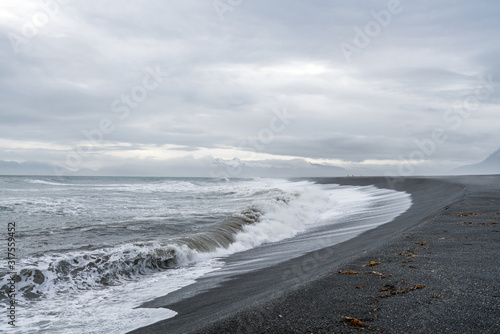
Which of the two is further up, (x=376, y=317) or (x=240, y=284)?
(x=376, y=317)

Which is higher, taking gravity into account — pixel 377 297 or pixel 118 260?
pixel 377 297

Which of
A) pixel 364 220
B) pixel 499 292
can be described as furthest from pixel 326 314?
pixel 364 220

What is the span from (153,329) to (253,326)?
1.60m

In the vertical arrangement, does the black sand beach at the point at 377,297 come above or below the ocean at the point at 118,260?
above

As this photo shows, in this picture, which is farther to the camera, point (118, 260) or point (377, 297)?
point (118, 260)

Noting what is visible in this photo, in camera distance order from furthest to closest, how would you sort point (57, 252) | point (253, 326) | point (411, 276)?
point (57, 252) → point (411, 276) → point (253, 326)

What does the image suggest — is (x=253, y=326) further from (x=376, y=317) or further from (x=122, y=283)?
(x=122, y=283)

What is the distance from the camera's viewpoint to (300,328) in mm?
3223

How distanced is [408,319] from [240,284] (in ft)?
11.5

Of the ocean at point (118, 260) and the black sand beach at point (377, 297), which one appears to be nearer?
the black sand beach at point (377, 297)

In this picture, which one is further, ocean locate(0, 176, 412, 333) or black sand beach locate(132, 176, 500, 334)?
ocean locate(0, 176, 412, 333)

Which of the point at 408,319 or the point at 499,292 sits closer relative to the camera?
the point at 408,319

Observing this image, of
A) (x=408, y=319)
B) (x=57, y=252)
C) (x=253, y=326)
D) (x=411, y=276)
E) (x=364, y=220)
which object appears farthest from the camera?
(x=364, y=220)

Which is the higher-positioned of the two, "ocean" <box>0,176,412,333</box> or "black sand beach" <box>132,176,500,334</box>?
"black sand beach" <box>132,176,500,334</box>
